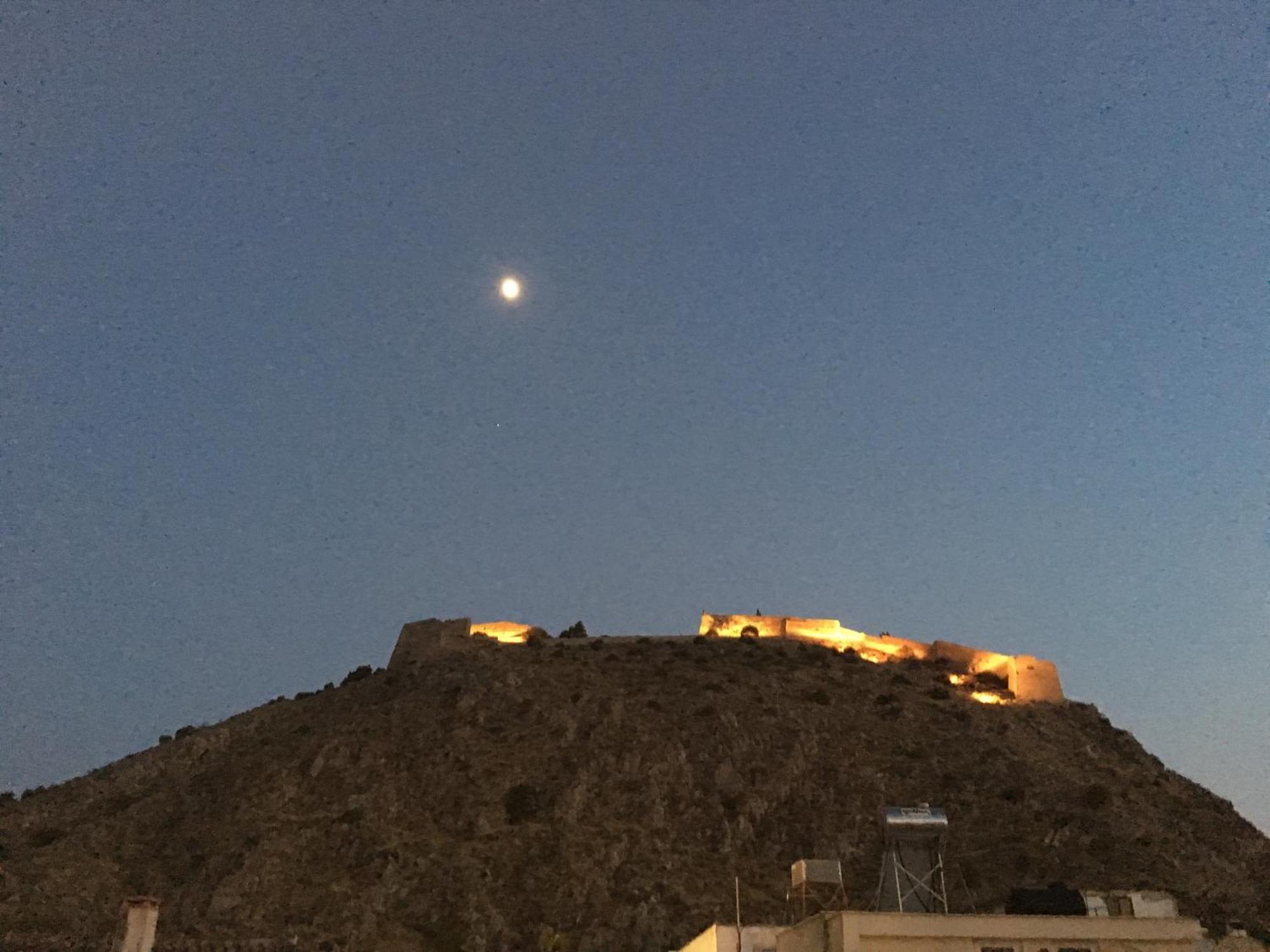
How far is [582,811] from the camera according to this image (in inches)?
2315

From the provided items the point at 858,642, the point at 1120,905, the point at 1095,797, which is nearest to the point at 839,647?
the point at 858,642

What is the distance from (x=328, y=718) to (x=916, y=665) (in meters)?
38.5

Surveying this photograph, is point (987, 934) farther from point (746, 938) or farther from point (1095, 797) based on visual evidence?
point (1095, 797)

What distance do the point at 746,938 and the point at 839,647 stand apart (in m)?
56.5

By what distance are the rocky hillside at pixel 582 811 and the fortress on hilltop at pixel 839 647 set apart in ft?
9.67

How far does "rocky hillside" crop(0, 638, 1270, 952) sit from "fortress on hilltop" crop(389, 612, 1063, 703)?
295 cm

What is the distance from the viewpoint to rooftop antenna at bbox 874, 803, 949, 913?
27.2 meters

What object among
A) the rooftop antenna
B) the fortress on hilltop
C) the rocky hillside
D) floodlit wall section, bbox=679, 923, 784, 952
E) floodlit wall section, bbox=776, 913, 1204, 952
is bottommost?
floodlit wall section, bbox=776, 913, 1204, 952

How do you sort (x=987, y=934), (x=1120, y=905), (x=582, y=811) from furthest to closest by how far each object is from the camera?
(x=582, y=811) → (x=1120, y=905) → (x=987, y=934)

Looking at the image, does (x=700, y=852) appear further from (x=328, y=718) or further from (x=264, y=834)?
(x=328, y=718)

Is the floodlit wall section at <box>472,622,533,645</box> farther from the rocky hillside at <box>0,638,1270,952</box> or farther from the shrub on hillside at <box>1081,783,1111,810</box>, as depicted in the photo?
the shrub on hillside at <box>1081,783,1111,810</box>

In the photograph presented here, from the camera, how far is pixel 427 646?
81250 mm

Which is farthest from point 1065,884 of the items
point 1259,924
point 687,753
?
point 687,753

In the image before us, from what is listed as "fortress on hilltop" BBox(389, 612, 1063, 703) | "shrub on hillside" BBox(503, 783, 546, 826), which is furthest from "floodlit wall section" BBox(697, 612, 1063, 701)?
"shrub on hillside" BBox(503, 783, 546, 826)
